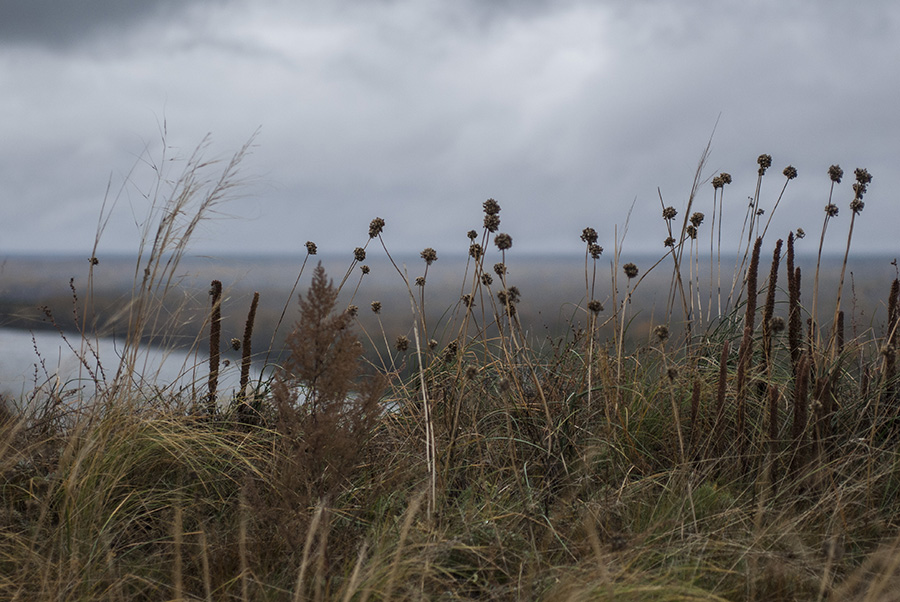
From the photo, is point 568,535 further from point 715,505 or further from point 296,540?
point 296,540

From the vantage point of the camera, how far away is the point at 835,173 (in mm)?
3643

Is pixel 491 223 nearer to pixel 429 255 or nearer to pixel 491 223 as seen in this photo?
pixel 491 223

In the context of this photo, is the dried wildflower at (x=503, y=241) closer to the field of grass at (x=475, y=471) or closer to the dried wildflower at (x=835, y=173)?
the field of grass at (x=475, y=471)

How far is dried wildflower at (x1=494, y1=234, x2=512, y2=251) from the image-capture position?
2.87 meters

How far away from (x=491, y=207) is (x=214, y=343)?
1.71 m

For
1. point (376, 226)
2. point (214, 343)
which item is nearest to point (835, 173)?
point (376, 226)

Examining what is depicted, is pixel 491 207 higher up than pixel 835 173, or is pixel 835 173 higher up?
pixel 835 173

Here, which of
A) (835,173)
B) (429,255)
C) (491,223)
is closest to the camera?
(491,223)

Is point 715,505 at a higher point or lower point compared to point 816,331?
lower

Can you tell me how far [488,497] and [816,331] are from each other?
2.30 m

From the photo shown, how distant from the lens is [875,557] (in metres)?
2.18

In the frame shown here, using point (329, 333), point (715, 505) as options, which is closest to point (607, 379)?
point (715, 505)

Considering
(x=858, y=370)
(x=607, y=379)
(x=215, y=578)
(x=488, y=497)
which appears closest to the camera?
(x=215, y=578)

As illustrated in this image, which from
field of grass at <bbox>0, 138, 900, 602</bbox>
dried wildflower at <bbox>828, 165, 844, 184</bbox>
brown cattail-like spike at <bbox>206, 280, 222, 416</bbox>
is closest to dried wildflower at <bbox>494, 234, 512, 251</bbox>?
field of grass at <bbox>0, 138, 900, 602</bbox>
